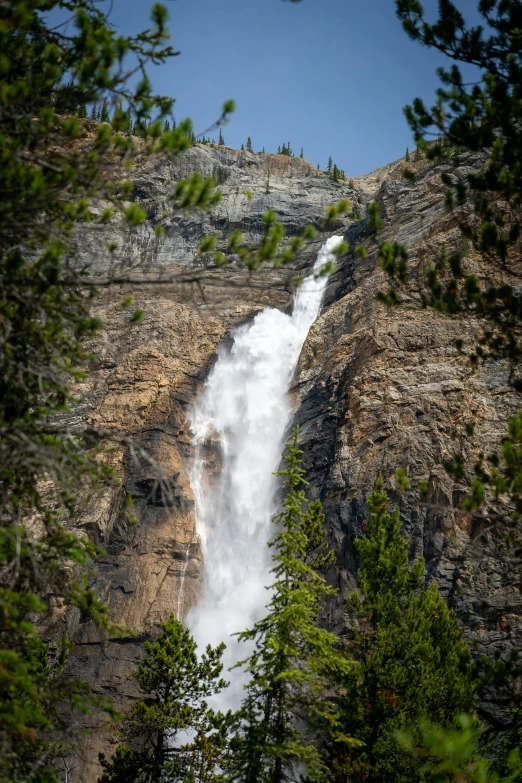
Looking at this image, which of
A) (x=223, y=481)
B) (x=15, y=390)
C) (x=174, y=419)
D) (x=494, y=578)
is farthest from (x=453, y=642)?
(x=174, y=419)

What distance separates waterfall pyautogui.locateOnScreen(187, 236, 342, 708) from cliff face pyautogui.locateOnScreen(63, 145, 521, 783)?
3.37 feet

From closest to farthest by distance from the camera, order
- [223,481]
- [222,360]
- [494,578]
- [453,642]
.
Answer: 1. [453,642]
2. [494,578]
3. [223,481]
4. [222,360]

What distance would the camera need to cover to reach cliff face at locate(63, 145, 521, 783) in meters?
27.8

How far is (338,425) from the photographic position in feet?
115

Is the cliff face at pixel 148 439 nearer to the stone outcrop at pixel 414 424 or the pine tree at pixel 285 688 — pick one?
the stone outcrop at pixel 414 424

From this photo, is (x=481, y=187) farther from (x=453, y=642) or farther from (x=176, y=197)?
(x=453, y=642)

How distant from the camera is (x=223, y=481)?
40594mm

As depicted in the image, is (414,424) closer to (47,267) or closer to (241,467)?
(241,467)

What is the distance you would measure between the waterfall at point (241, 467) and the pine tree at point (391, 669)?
1413 centimetres

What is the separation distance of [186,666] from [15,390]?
42.8 ft

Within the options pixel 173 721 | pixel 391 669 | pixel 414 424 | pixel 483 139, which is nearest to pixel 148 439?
pixel 414 424

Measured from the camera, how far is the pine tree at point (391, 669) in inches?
591

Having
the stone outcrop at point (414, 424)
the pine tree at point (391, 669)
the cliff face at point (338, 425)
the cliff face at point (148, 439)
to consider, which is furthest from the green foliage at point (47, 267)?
the stone outcrop at point (414, 424)

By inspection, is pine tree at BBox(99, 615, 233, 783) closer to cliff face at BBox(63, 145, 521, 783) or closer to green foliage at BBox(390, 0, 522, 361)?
cliff face at BBox(63, 145, 521, 783)
